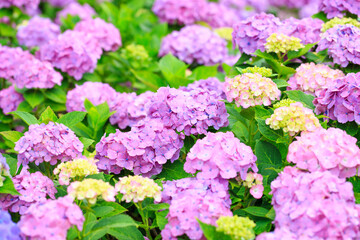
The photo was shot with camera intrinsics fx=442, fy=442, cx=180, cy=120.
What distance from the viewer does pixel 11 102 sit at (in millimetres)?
3578

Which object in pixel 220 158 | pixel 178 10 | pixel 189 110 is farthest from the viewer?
pixel 178 10

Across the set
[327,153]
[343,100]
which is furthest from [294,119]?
[343,100]

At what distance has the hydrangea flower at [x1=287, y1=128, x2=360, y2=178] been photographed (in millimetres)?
2014

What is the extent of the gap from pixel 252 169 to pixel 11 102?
7.23 feet

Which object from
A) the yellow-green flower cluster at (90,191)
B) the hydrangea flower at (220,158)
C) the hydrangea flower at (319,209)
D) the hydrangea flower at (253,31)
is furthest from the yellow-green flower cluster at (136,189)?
the hydrangea flower at (253,31)

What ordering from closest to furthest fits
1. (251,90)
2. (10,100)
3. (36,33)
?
(251,90), (10,100), (36,33)

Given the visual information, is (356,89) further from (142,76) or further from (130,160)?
(142,76)

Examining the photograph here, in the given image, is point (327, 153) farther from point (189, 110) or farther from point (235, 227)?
point (189, 110)

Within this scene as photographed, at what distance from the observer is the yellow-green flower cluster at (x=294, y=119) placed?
2.18m

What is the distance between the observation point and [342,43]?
282 cm

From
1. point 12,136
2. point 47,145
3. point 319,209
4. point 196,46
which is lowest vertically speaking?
point 196,46

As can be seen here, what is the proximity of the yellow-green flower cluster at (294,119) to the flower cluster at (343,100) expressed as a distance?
30 cm

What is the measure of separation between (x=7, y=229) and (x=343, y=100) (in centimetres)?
180

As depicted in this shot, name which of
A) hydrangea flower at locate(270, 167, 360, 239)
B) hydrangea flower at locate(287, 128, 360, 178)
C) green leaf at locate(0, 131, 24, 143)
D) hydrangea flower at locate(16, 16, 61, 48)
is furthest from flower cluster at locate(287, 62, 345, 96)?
hydrangea flower at locate(16, 16, 61, 48)
